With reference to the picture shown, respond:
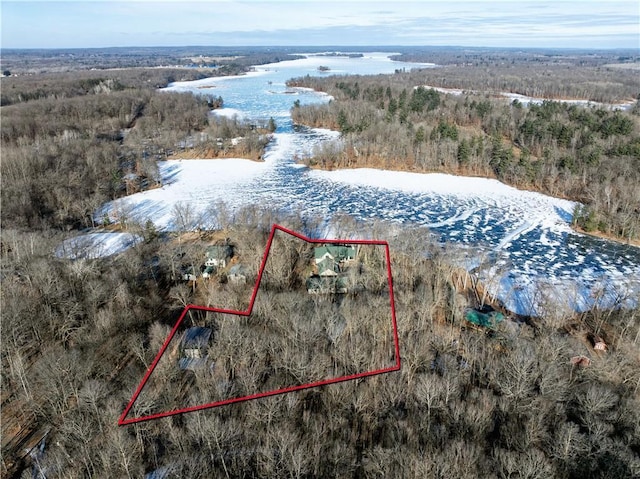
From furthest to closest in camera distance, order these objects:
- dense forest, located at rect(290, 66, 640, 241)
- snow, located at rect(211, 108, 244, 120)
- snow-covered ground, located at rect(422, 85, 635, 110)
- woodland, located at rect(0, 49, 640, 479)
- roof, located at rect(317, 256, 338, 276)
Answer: snow-covered ground, located at rect(422, 85, 635, 110), snow, located at rect(211, 108, 244, 120), dense forest, located at rect(290, 66, 640, 241), roof, located at rect(317, 256, 338, 276), woodland, located at rect(0, 49, 640, 479)

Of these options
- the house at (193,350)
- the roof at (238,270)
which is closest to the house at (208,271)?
the roof at (238,270)

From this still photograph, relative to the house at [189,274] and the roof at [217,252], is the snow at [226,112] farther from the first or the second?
the house at [189,274]

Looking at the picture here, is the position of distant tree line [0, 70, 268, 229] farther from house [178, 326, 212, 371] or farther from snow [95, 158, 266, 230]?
house [178, 326, 212, 371]

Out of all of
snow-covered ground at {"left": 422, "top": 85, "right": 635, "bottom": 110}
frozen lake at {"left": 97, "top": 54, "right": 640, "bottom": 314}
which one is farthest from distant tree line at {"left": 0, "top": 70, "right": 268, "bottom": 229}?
snow-covered ground at {"left": 422, "top": 85, "right": 635, "bottom": 110}

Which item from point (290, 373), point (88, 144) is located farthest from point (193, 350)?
point (88, 144)

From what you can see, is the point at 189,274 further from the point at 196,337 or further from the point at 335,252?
the point at 335,252
